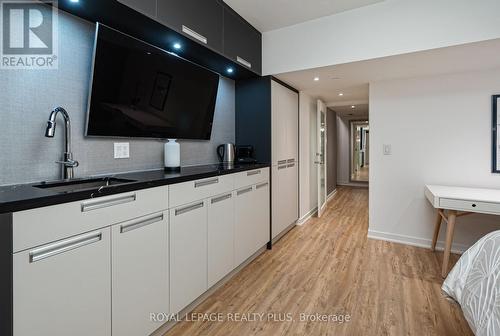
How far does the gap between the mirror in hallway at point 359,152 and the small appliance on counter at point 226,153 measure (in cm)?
551

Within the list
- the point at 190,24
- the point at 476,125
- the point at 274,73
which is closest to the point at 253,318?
the point at 190,24

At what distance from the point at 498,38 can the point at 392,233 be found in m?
2.18

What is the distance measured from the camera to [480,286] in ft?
4.34

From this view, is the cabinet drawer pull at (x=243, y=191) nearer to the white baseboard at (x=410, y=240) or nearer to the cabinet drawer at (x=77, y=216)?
the cabinet drawer at (x=77, y=216)

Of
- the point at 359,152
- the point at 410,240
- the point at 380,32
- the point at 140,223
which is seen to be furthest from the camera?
the point at 359,152

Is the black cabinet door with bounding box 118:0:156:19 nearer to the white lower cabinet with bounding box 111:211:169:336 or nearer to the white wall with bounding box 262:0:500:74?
the white lower cabinet with bounding box 111:211:169:336

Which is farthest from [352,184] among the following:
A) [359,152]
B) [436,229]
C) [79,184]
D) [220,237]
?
[79,184]

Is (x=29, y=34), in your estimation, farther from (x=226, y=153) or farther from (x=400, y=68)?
(x=400, y=68)

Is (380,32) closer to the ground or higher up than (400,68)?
higher up

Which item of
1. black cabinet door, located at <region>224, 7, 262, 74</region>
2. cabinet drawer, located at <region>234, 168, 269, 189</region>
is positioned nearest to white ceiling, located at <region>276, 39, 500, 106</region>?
black cabinet door, located at <region>224, 7, 262, 74</region>

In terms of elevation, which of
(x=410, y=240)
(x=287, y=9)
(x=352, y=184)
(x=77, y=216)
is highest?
(x=287, y=9)

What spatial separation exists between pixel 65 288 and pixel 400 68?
10.4 feet

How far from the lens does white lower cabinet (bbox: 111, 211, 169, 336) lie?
4.34ft

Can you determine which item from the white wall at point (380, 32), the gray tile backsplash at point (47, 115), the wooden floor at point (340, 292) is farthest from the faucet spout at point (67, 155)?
the white wall at point (380, 32)
